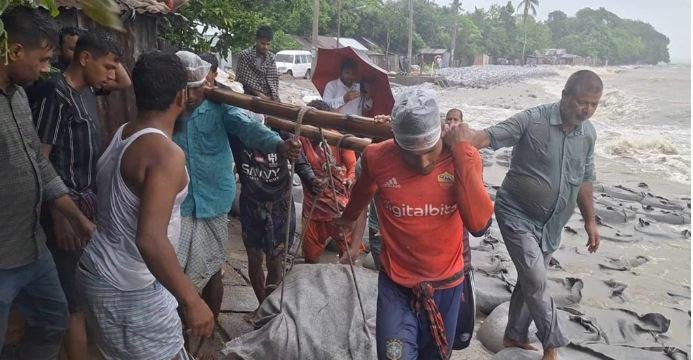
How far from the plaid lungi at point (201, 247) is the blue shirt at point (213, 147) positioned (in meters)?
0.05

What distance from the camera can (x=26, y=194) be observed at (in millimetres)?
2312

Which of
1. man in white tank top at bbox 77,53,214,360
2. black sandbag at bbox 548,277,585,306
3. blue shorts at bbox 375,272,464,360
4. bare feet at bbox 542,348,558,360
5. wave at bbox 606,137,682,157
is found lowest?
wave at bbox 606,137,682,157

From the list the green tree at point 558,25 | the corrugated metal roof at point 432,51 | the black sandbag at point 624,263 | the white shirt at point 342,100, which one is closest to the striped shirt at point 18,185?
the white shirt at point 342,100

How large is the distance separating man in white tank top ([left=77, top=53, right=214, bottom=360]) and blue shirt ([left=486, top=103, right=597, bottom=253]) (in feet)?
6.16

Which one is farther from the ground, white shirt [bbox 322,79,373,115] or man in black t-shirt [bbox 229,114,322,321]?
white shirt [bbox 322,79,373,115]

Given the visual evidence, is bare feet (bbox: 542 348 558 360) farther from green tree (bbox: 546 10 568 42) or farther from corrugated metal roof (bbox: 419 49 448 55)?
green tree (bbox: 546 10 568 42)

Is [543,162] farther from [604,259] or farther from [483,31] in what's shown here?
[483,31]

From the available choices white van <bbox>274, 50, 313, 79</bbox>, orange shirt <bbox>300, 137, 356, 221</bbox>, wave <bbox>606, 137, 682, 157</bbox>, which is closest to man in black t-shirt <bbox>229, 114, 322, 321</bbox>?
orange shirt <bbox>300, 137, 356, 221</bbox>

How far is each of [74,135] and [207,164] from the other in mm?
744

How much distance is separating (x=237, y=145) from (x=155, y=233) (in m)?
1.78

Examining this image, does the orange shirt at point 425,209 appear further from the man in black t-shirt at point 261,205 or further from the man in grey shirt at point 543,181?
the man in black t-shirt at point 261,205

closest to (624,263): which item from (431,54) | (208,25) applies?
(208,25)

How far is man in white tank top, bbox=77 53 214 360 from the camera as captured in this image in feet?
6.62

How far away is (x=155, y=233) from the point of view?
189 centimetres
